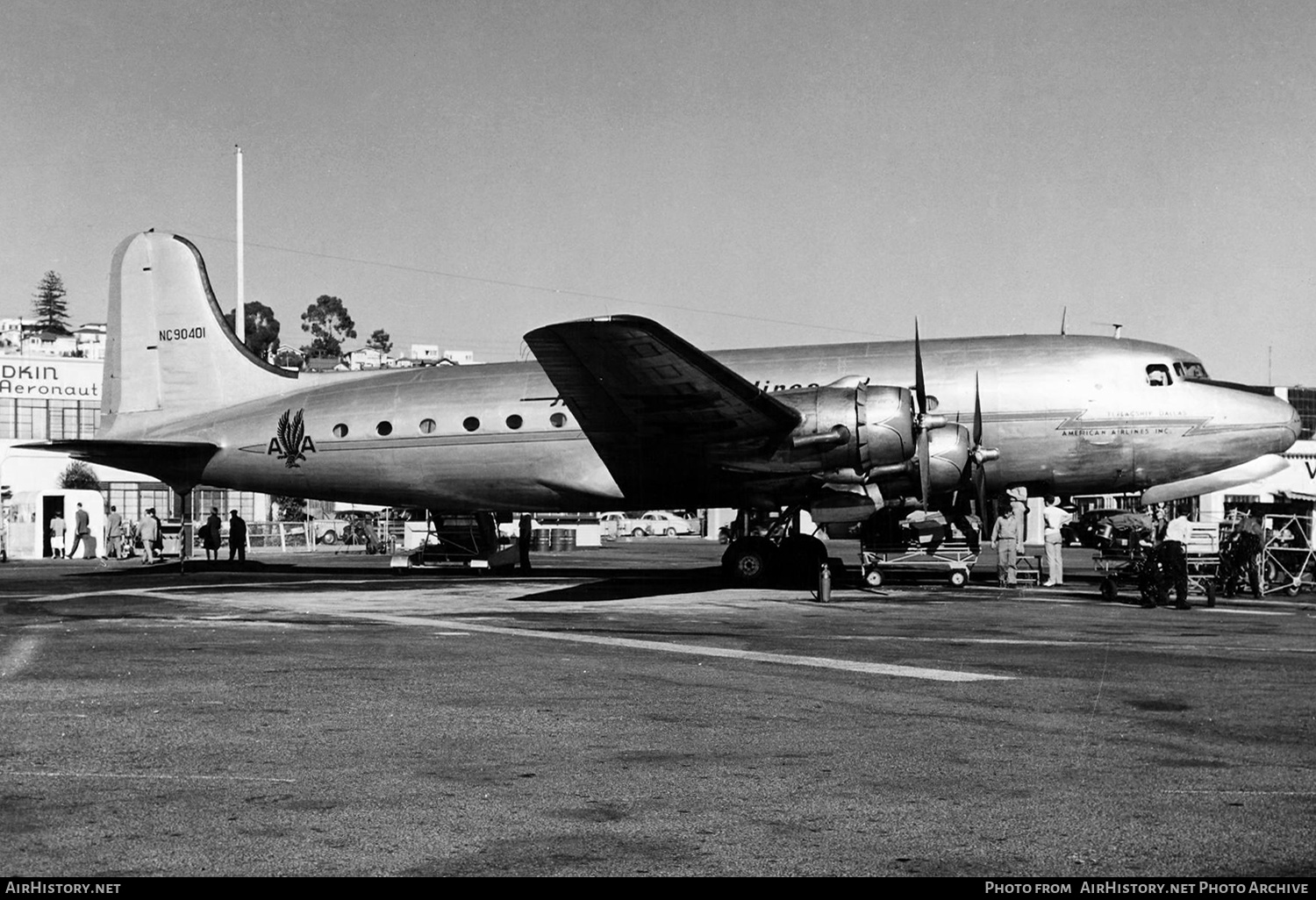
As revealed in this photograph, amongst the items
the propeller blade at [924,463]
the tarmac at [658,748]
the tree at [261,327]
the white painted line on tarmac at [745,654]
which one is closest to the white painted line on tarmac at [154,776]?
the tarmac at [658,748]

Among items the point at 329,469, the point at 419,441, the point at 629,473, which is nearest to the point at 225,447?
the point at 329,469

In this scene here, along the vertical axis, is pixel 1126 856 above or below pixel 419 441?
below

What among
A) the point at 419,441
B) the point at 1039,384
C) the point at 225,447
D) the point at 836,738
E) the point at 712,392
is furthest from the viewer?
the point at 225,447

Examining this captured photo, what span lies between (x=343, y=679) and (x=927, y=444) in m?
11.9

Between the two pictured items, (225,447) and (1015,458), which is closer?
(1015,458)

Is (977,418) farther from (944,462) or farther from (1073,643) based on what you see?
(1073,643)

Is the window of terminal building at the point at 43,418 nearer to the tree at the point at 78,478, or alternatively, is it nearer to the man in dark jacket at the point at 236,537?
the tree at the point at 78,478

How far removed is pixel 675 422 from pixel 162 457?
38.8ft

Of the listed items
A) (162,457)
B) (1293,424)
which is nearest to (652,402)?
(1293,424)

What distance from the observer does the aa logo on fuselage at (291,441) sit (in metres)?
24.3

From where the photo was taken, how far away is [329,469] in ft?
79.3
